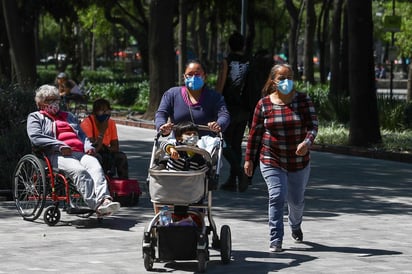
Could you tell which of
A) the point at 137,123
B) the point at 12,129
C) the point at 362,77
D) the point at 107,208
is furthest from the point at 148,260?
the point at 137,123

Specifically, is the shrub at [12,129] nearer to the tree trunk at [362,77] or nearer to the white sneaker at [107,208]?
the white sneaker at [107,208]

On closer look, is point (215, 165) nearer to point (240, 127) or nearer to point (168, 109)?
point (168, 109)

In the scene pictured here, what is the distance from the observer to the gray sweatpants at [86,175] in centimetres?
1066

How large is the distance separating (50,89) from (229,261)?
318 cm

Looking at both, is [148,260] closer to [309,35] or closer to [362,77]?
[362,77]

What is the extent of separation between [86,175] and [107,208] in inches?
19.0

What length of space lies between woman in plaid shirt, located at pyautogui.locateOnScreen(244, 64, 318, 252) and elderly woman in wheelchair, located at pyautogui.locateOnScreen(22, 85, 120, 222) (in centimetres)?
167

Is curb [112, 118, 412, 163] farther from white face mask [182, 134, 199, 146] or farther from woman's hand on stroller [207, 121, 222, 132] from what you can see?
white face mask [182, 134, 199, 146]

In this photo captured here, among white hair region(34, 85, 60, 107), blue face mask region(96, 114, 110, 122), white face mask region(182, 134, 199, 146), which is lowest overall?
blue face mask region(96, 114, 110, 122)

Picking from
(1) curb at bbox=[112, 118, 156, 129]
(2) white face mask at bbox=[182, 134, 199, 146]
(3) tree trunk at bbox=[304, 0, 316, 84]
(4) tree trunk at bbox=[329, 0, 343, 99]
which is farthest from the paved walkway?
(3) tree trunk at bbox=[304, 0, 316, 84]

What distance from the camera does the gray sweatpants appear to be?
1066 centimetres

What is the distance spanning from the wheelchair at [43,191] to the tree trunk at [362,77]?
33.1ft

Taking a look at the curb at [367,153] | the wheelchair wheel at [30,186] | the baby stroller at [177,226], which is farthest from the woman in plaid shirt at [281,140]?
the curb at [367,153]

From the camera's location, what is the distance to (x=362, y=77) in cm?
2077
